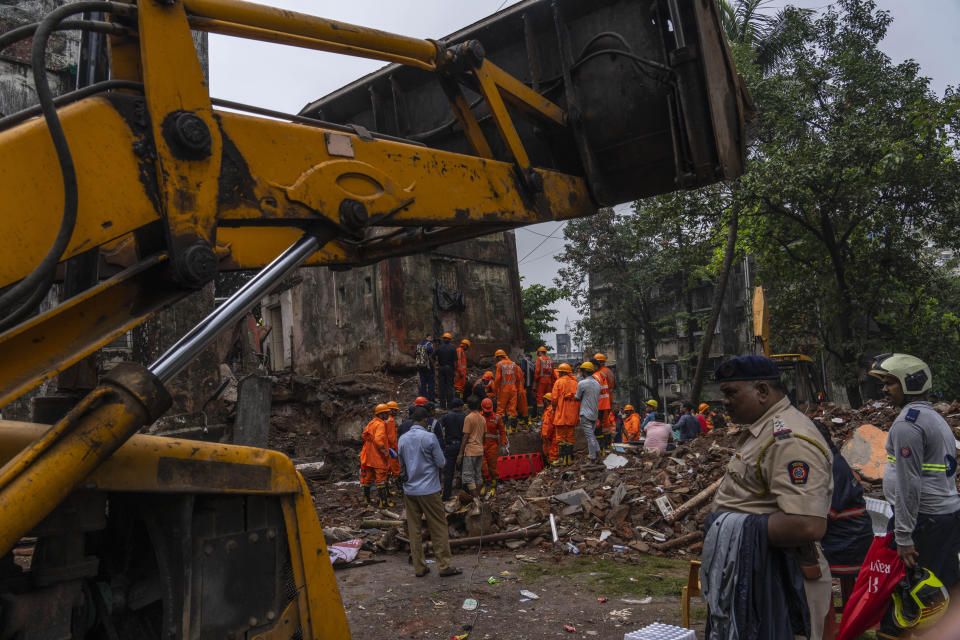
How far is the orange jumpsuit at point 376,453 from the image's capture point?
1199 centimetres

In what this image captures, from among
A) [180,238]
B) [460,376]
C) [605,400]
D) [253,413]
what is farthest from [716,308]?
[180,238]

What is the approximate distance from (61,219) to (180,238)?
36cm

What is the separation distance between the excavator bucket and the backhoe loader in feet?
0.08

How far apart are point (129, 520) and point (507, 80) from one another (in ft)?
8.77

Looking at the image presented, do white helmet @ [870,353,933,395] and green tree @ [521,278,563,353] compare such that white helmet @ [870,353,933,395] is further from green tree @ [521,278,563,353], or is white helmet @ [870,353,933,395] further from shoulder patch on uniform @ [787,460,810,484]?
green tree @ [521,278,563,353]

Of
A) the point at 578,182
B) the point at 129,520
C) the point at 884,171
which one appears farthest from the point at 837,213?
the point at 129,520

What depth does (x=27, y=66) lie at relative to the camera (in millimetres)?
8977

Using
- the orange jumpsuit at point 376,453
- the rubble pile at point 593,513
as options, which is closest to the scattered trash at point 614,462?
the rubble pile at point 593,513

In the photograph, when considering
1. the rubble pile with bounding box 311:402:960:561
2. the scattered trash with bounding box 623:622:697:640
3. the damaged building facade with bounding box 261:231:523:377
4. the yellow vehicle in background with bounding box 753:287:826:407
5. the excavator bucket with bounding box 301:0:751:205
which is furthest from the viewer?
the damaged building facade with bounding box 261:231:523:377

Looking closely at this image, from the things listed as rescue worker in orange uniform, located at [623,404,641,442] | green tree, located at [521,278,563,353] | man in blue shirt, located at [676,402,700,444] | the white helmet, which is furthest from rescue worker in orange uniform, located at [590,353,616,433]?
green tree, located at [521,278,563,353]

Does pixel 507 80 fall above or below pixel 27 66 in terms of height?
→ below

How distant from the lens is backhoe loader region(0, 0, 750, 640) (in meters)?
2.03

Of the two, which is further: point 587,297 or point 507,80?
point 587,297

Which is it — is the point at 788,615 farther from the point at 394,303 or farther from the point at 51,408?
the point at 394,303
